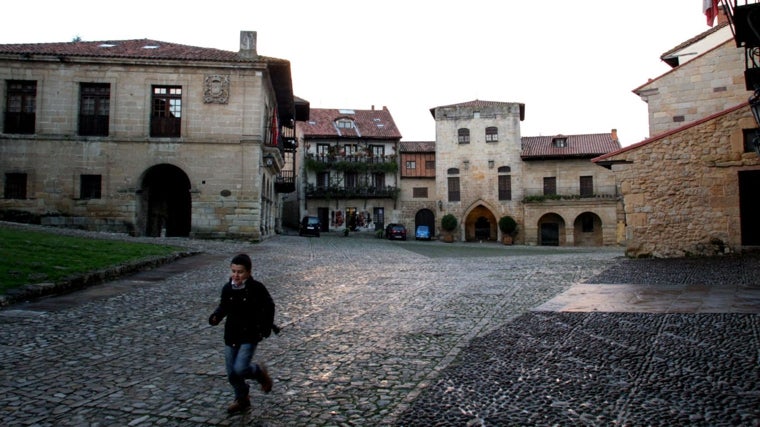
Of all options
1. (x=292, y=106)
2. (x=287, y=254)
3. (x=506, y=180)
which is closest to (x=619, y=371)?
(x=287, y=254)

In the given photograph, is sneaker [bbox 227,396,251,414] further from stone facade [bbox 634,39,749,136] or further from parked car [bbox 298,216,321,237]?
parked car [bbox 298,216,321,237]

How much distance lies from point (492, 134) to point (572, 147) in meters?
6.26

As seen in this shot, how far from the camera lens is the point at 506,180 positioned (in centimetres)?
4194

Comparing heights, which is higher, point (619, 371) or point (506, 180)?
point (506, 180)

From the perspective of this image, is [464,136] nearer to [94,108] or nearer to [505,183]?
[505,183]

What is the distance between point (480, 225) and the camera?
44.2 meters

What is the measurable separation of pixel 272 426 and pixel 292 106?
30.1 meters

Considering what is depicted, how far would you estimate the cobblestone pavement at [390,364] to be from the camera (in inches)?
137

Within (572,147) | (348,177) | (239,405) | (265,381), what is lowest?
(239,405)

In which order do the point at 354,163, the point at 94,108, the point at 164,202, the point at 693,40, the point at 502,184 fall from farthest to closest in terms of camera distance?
the point at 354,163, the point at 502,184, the point at 164,202, the point at 94,108, the point at 693,40

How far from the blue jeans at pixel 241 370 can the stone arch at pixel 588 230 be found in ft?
128

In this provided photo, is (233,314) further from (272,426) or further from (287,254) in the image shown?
(287,254)

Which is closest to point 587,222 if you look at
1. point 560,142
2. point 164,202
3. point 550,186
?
point 550,186

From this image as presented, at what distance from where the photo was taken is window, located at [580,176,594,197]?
132 ft
